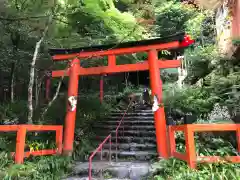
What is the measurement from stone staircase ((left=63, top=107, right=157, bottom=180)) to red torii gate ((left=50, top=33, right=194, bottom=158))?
890 mm

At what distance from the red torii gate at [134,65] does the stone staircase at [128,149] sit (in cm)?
89

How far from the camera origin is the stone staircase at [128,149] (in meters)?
7.21

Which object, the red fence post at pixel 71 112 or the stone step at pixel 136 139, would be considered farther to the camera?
the stone step at pixel 136 139

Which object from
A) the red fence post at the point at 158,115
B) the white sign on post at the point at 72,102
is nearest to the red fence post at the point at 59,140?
the white sign on post at the point at 72,102

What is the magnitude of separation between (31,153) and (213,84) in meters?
6.47

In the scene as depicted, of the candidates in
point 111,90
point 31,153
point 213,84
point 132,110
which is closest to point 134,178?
point 31,153

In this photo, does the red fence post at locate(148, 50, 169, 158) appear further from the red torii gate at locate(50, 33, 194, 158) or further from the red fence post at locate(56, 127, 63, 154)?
the red fence post at locate(56, 127, 63, 154)

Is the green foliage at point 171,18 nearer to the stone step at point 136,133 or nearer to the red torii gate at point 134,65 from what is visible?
the stone step at point 136,133

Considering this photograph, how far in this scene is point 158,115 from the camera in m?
8.07

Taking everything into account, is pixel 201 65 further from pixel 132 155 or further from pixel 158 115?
pixel 132 155

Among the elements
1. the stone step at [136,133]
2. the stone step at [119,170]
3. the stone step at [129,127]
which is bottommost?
the stone step at [119,170]

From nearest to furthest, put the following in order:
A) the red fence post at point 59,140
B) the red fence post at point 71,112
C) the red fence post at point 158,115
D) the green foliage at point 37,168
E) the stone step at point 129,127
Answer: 1. the green foliage at point 37,168
2. the red fence post at point 158,115
3. the red fence post at point 59,140
4. the red fence post at point 71,112
5. the stone step at point 129,127

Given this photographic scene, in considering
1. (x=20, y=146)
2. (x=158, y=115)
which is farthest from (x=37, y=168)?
(x=158, y=115)

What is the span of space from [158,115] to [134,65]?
6.26 feet
